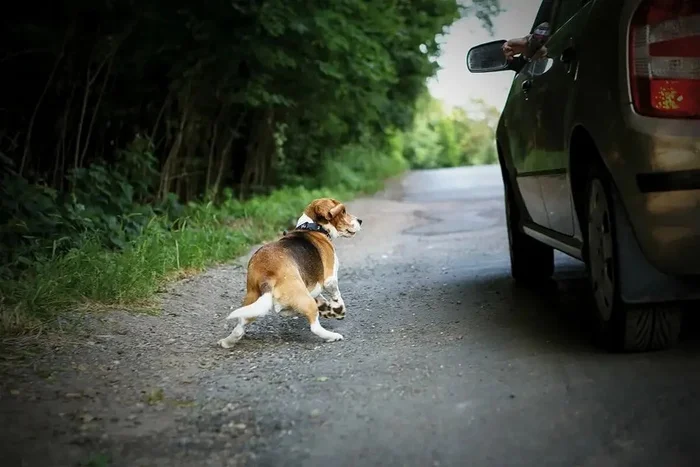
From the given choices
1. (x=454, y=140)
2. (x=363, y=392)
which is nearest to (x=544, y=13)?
(x=363, y=392)

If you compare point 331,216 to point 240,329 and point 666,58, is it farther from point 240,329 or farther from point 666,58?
point 666,58

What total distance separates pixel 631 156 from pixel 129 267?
4.34 metres

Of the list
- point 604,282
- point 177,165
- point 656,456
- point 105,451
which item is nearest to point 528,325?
point 604,282

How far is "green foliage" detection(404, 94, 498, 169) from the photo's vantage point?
210ft

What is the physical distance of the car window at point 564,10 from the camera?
5.08 meters

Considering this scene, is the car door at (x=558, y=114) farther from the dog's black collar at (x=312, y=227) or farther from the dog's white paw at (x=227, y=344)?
the dog's white paw at (x=227, y=344)

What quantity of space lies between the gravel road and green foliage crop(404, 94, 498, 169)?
56.7m

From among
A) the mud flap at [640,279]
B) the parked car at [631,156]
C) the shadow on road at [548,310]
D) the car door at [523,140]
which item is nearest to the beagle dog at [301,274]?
the shadow on road at [548,310]

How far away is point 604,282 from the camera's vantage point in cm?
425

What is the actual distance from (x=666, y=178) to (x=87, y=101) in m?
9.21

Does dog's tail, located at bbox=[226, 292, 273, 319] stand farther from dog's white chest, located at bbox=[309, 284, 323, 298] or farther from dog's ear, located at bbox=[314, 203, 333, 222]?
dog's ear, located at bbox=[314, 203, 333, 222]

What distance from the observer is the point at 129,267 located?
688 centimetres

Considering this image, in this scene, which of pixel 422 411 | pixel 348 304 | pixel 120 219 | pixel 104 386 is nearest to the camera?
pixel 422 411

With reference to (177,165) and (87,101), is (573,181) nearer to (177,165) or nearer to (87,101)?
(87,101)
